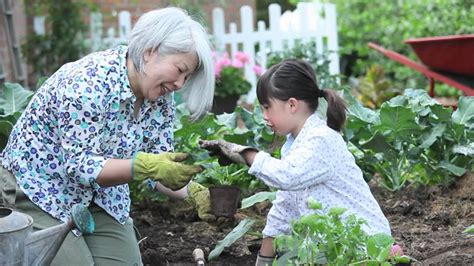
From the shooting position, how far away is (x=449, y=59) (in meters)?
6.38

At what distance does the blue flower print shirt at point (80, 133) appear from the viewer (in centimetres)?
272

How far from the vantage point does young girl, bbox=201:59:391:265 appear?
2750 millimetres

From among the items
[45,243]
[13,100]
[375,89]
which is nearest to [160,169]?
[45,243]

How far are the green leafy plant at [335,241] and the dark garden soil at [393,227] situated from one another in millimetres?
635

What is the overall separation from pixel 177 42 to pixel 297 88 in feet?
1.34

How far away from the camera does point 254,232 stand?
11.8ft

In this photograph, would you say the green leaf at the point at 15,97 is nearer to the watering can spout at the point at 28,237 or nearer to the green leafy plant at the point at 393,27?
the watering can spout at the point at 28,237

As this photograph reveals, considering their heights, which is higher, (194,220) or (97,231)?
(97,231)

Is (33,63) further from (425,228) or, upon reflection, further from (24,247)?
(24,247)

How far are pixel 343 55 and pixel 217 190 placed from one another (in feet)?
28.1

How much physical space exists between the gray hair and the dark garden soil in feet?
2.75

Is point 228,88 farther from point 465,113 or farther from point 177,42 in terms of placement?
point 177,42

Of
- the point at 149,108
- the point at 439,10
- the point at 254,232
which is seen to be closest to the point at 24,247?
the point at 149,108

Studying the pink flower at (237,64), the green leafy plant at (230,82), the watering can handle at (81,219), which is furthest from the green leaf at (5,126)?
the pink flower at (237,64)
